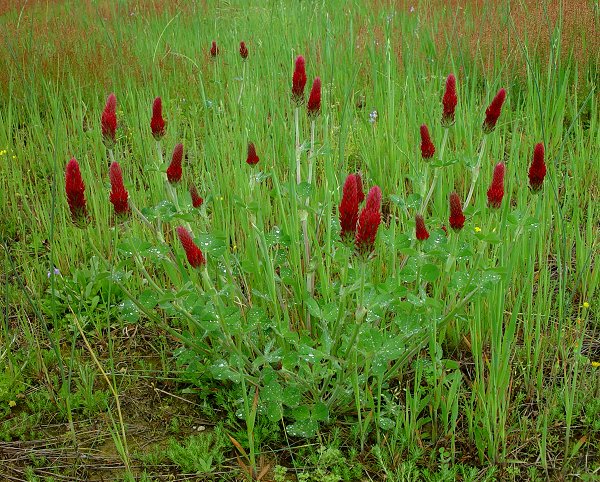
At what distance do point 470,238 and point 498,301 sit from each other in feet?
0.97

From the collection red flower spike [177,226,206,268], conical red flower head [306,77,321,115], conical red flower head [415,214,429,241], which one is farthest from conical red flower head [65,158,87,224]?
conical red flower head [415,214,429,241]

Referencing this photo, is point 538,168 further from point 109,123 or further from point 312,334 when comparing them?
point 109,123

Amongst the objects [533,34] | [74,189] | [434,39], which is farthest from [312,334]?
[533,34]

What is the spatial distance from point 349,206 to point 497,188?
64 cm

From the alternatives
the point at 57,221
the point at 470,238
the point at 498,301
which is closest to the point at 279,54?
the point at 57,221

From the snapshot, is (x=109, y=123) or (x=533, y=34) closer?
(x=109, y=123)

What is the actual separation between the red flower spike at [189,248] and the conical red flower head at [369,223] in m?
0.49

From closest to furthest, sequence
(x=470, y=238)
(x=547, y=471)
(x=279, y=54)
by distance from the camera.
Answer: (x=547, y=471) → (x=470, y=238) → (x=279, y=54)

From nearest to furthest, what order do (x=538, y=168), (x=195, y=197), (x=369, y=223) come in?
1. (x=369, y=223)
2. (x=538, y=168)
3. (x=195, y=197)

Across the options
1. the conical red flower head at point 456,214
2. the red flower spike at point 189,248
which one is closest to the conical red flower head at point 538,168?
the conical red flower head at point 456,214

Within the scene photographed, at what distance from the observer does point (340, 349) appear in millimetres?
1915

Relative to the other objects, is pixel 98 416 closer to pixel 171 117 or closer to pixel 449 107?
pixel 449 107

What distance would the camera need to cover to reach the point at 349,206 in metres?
1.34

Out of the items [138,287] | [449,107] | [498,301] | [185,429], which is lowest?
[185,429]
